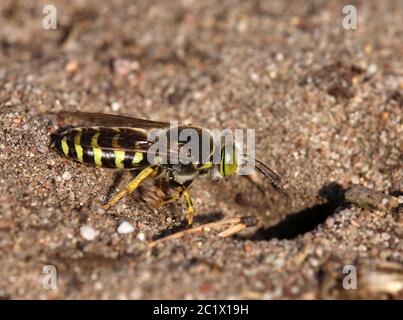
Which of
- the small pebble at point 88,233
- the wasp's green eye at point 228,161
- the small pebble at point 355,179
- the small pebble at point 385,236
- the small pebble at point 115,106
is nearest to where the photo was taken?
the small pebble at point 88,233

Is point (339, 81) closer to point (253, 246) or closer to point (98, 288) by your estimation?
point (253, 246)

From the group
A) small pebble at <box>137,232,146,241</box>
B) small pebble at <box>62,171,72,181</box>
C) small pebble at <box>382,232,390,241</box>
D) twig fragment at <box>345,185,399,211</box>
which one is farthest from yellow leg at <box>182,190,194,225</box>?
small pebble at <box>382,232,390,241</box>

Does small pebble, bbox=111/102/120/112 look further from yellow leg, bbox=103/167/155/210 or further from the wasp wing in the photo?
yellow leg, bbox=103/167/155/210

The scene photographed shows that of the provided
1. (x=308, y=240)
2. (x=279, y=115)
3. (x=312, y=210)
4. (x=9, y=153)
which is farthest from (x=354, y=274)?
(x=9, y=153)

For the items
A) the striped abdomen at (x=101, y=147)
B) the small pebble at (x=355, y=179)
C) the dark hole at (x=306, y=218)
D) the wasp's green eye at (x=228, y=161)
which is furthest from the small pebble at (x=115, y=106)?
the small pebble at (x=355, y=179)

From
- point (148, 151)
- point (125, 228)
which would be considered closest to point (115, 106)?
point (148, 151)

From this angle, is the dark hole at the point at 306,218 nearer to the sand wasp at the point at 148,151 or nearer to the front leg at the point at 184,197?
the sand wasp at the point at 148,151
